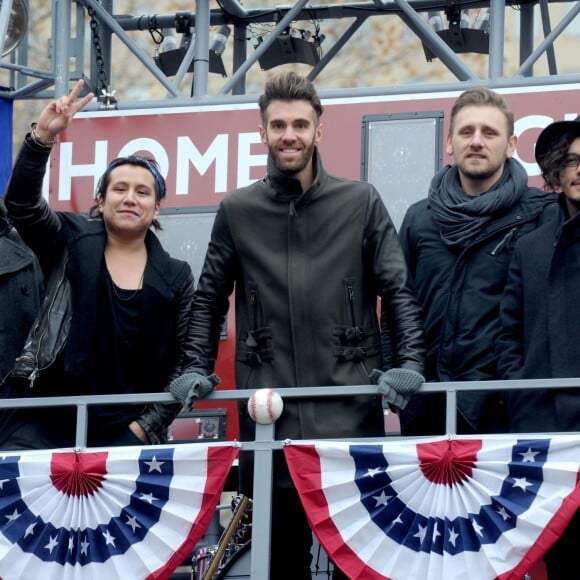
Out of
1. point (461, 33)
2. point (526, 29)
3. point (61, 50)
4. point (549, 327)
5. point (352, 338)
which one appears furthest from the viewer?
point (461, 33)

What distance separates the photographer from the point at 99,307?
7.50m

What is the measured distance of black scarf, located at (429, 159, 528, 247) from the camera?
7406mm

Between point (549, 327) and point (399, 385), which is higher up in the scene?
point (549, 327)

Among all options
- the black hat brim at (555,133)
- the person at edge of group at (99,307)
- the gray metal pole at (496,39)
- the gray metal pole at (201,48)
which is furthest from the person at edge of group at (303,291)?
the gray metal pole at (201,48)

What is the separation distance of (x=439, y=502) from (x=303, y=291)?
1.04m

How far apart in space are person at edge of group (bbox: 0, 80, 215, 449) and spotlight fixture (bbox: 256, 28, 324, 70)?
5.97 meters

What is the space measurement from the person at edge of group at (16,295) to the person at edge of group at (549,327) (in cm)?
221

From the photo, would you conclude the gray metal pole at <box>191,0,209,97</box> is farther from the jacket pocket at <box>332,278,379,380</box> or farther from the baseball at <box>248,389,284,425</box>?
the baseball at <box>248,389,284,425</box>

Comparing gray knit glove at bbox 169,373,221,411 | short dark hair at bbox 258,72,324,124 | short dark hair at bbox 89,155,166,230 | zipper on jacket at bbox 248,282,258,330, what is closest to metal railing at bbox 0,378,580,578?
gray knit glove at bbox 169,373,221,411

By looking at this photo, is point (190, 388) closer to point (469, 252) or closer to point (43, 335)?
point (43, 335)

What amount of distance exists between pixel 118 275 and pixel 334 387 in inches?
47.1

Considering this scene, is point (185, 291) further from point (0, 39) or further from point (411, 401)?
point (0, 39)

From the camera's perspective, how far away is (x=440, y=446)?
23.1ft

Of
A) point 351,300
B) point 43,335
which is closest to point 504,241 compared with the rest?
point 351,300
